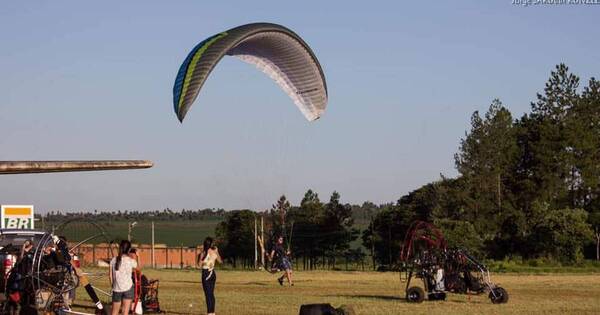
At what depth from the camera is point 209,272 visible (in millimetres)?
19156

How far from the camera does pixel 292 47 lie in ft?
72.6

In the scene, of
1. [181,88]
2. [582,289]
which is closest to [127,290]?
[181,88]

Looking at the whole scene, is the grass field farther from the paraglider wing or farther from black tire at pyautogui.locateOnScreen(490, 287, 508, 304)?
the paraglider wing

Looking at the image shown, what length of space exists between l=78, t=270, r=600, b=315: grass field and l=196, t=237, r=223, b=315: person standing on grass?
70.5 inches

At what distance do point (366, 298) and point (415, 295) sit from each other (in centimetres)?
190

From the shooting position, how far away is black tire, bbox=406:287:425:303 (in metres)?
22.8

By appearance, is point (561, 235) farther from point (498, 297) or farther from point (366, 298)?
point (498, 297)

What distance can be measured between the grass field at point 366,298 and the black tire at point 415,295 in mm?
221

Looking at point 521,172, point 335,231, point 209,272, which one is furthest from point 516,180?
point 209,272

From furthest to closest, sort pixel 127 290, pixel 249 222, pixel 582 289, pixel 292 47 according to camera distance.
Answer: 1. pixel 249 222
2. pixel 582 289
3. pixel 292 47
4. pixel 127 290

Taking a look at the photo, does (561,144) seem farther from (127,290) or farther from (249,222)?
(127,290)

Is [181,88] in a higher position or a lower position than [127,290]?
higher

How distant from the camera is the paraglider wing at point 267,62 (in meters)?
19.2

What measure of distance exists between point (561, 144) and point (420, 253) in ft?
151
